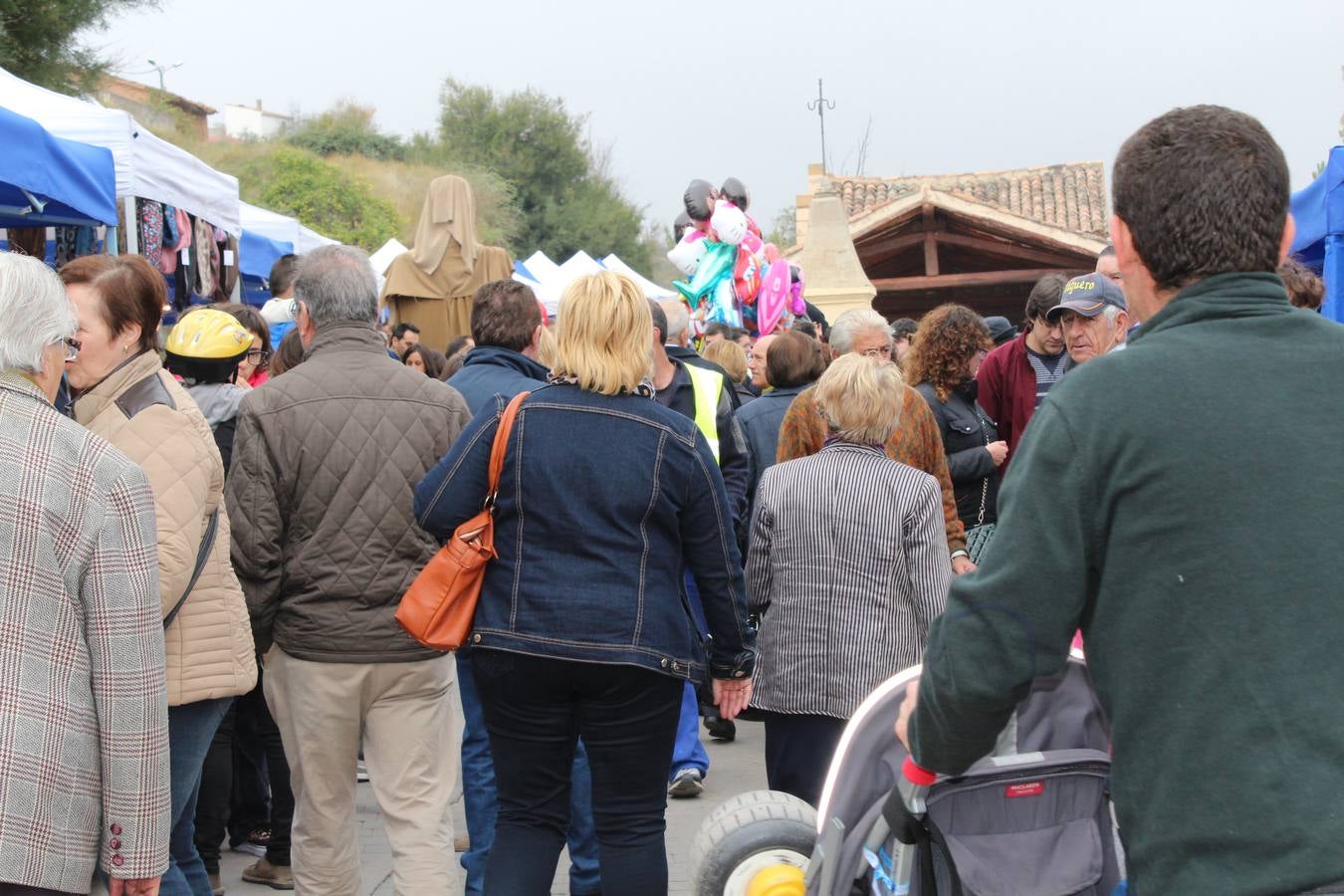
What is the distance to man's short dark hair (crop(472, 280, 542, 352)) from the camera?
16.5 ft

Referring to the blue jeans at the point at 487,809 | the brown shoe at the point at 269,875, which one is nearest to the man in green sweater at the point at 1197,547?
the blue jeans at the point at 487,809

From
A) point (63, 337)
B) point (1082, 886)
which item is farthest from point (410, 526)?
point (1082, 886)

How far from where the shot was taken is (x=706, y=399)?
550 cm

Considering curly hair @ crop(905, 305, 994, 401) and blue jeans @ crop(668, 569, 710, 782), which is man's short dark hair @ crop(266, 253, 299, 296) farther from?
curly hair @ crop(905, 305, 994, 401)

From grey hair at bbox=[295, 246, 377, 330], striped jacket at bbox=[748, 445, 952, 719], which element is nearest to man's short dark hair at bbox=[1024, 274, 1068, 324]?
striped jacket at bbox=[748, 445, 952, 719]

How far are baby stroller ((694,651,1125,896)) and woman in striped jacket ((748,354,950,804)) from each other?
1.44 meters

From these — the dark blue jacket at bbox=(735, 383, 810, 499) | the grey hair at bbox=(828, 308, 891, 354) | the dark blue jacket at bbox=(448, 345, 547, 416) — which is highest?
the grey hair at bbox=(828, 308, 891, 354)

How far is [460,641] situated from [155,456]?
0.91m

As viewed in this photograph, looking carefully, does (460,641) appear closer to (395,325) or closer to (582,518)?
(582,518)

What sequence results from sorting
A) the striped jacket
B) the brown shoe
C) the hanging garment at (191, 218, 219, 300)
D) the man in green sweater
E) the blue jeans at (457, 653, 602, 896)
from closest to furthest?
the man in green sweater < the striped jacket < the blue jeans at (457, 653, 602, 896) < the brown shoe < the hanging garment at (191, 218, 219, 300)

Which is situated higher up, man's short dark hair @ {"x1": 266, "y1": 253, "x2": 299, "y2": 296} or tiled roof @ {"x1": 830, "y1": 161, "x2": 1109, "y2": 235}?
tiled roof @ {"x1": 830, "y1": 161, "x2": 1109, "y2": 235}

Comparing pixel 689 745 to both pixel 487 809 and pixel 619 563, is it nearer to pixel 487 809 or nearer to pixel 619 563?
pixel 487 809

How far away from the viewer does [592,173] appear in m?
64.4

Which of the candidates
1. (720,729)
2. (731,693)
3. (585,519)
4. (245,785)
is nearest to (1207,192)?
(585,519)
